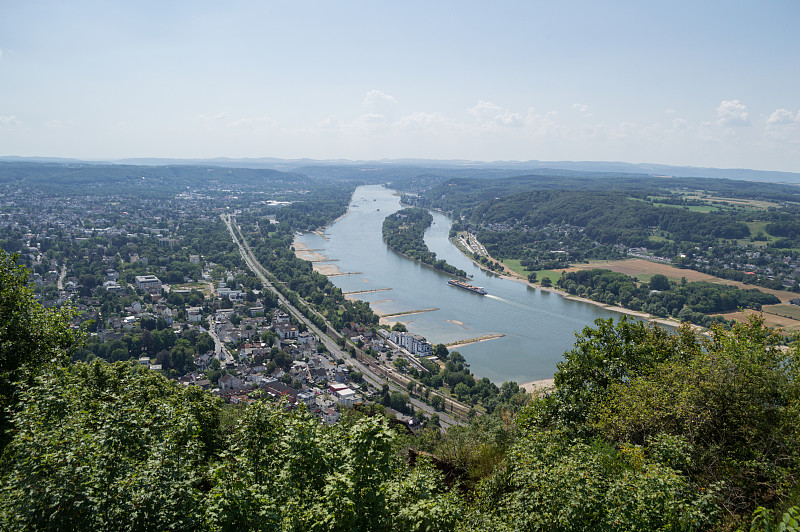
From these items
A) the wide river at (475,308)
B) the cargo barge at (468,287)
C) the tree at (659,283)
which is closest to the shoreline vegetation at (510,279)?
the wide river at (475,308)

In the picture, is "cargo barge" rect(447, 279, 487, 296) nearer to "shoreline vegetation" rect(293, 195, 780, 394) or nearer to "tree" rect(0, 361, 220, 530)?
"shoreline vegetation" rect(293, 195, 780, 394)

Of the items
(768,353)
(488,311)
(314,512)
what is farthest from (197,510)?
(488,311)

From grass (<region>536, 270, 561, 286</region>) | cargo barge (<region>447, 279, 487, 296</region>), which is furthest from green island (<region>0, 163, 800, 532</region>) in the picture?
grass (<region>536, 270, 561, 286</region>)

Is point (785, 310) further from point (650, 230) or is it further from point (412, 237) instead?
point (412, 237)

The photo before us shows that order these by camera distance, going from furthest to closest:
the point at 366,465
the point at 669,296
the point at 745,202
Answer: the point at 745,202 → the point at 669,296 → the point at 366,465

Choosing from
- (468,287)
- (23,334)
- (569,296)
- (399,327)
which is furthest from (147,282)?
(569,296)

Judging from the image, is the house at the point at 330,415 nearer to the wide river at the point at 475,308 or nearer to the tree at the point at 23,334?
the wide river at the point at 475,308
